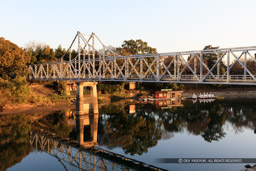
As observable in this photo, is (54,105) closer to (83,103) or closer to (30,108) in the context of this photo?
(30,108)

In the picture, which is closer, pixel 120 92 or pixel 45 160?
pixel 45 160

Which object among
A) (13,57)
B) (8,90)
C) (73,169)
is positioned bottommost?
(73,169)

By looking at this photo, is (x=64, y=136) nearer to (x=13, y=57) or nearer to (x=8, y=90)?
(x=8, y=90)

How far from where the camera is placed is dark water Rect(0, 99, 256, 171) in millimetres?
26281

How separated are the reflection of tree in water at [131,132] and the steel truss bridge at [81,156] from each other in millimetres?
2675

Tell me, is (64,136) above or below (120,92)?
below

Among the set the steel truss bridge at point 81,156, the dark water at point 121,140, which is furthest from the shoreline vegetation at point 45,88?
the steel truss bridge at point 81,156

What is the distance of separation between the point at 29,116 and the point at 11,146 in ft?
61.9

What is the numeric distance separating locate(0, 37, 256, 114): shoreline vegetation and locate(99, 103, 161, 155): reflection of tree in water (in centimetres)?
1894

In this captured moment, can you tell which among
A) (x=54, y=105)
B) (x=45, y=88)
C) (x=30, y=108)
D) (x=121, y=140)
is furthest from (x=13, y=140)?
(x=45, y=88)

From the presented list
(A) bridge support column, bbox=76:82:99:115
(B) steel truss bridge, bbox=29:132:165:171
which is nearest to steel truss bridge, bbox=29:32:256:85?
(A) bridge support column, bbox=76:82:99:115

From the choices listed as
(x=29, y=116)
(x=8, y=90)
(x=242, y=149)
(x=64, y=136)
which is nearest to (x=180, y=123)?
(x=242, y=149)

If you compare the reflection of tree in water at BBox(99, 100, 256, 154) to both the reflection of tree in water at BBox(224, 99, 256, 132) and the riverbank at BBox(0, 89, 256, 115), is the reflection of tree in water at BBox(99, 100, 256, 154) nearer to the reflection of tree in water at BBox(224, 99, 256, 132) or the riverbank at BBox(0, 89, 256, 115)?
the reflection of tree in water at BBox(224, 99, 256, 132)

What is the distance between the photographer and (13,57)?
208 feet
